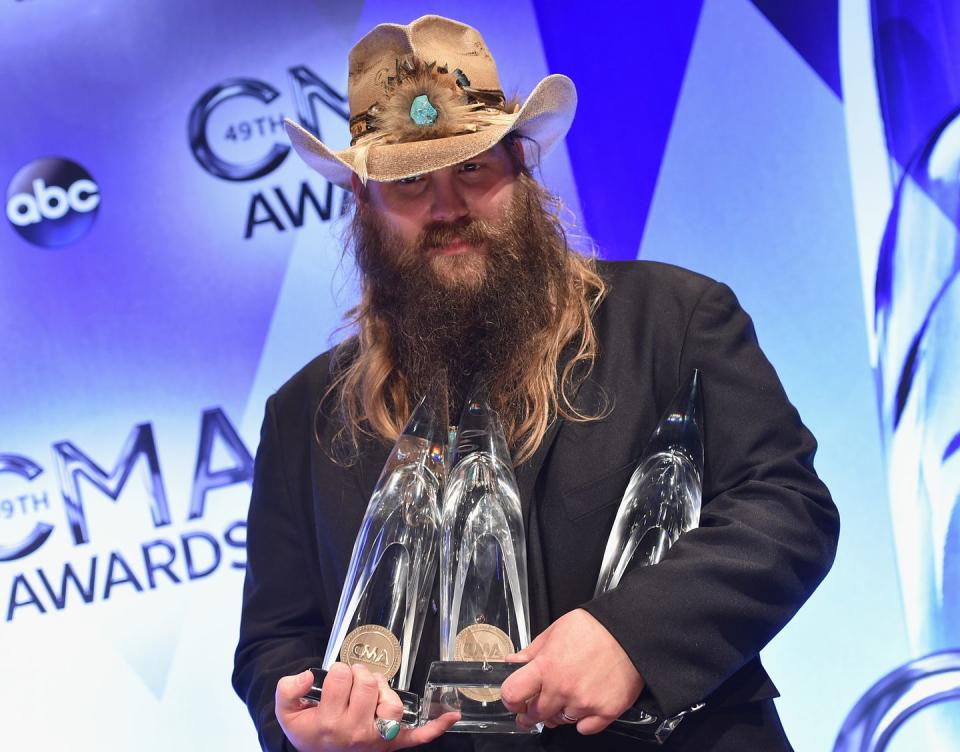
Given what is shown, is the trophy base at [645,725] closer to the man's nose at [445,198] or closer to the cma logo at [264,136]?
the man's nose at [445,198]

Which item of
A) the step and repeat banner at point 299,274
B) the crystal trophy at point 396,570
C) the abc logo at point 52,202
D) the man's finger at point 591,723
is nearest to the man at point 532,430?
the man's finger at point 591,723

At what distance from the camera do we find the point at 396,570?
173 cm

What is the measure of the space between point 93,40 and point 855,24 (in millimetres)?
2063

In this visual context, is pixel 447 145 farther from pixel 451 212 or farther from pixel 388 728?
pixel 388 728

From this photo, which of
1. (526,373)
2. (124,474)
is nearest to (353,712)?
(526,373)

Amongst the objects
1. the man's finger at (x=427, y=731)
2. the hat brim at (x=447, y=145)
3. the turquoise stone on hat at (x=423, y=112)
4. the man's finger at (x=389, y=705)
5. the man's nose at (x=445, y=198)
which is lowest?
the man's finger at (x=427, y=731)

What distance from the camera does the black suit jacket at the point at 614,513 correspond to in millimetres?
1597

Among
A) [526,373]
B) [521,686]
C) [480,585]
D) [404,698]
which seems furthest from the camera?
[526,373]

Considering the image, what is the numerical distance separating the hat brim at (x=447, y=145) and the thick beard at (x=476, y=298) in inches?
4.9

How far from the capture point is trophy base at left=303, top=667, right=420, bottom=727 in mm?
1550

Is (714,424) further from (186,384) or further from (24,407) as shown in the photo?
(24,407)

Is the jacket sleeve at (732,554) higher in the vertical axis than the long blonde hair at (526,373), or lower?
lower

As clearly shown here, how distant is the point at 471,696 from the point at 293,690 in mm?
251

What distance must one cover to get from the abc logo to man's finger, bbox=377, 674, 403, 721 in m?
2.01
